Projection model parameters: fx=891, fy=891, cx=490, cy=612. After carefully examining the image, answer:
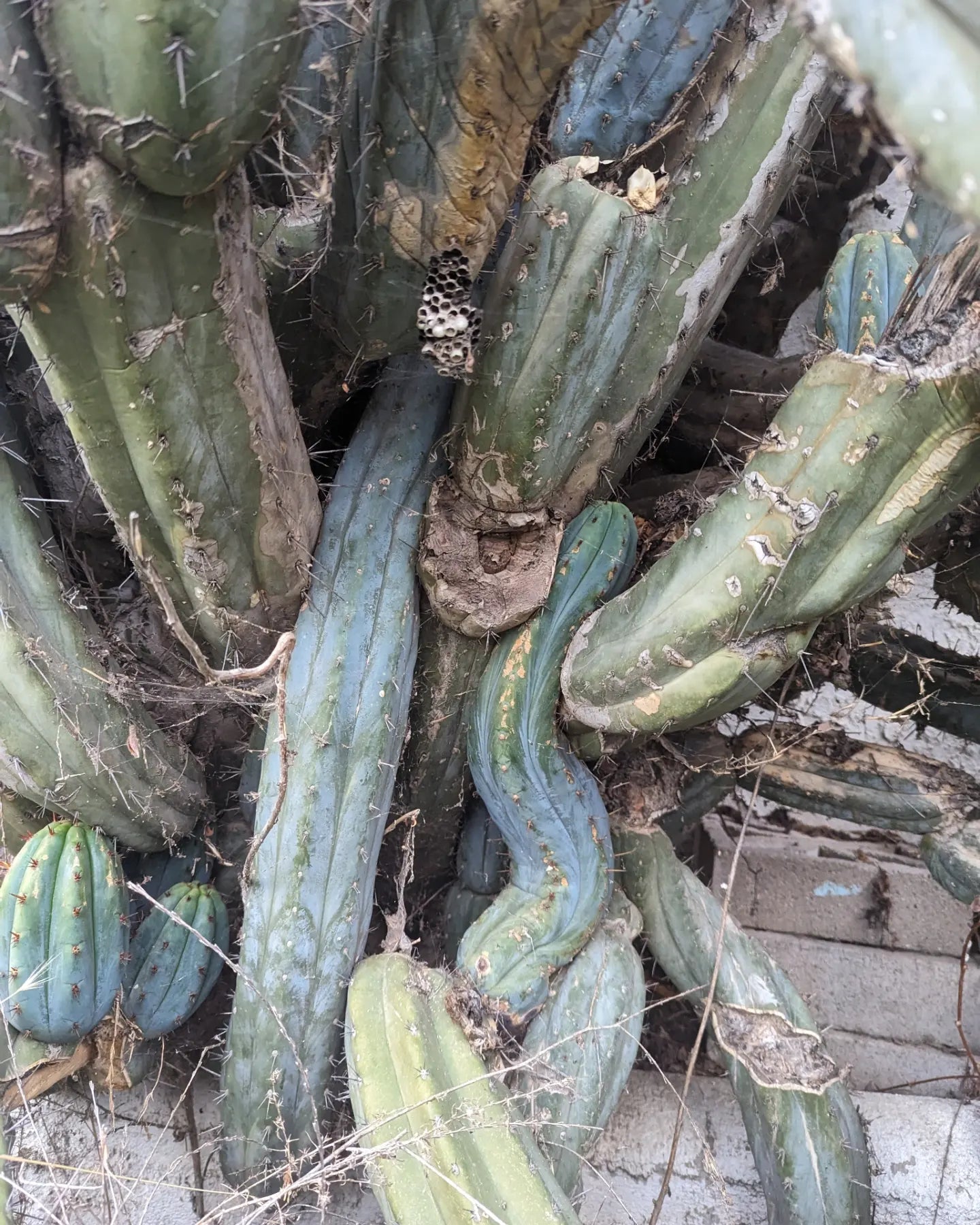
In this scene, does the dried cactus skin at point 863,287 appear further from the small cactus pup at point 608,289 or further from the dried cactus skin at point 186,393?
the dried cactus skin at point 186,393

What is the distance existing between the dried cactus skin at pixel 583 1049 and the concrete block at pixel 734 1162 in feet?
1.23

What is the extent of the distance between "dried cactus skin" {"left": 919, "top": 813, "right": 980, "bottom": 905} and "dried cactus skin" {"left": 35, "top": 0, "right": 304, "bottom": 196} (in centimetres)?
158

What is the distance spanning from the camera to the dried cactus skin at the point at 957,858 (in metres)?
1.57

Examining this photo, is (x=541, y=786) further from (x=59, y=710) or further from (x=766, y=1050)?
(x=59, y=710)

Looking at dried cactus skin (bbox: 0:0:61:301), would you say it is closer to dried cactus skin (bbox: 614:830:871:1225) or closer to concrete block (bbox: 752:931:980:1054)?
dried cactus skin (bbox: 614:830:871:1225)

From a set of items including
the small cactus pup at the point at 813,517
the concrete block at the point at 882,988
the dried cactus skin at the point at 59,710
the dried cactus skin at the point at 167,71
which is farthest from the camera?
the concrete block at the point at 882,988

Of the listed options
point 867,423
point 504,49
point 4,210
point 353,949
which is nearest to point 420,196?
point 504,49

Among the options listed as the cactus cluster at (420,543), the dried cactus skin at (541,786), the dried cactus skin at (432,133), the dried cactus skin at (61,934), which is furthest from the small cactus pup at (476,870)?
the dried cactus skin at (432,133)

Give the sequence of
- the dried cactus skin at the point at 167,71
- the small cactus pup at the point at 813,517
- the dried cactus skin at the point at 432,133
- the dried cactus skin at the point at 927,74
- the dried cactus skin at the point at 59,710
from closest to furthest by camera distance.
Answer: the dried cactus skin at the point at 927,74 → the dried cactus skin at the point at 167,71 → the dried cactus skin at the point at 432,133 → the small cactus pup at the point at 813,517 → the dried cactus skin at the point at 59,710

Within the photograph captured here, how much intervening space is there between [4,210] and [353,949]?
39.0 inches

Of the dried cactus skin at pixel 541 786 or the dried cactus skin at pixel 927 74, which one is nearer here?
the dried cactus skin at pixel 927 74

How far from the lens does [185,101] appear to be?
2.37 feet

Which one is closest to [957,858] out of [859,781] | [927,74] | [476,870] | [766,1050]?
[859,781]

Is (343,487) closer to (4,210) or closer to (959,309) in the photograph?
(4,210)
